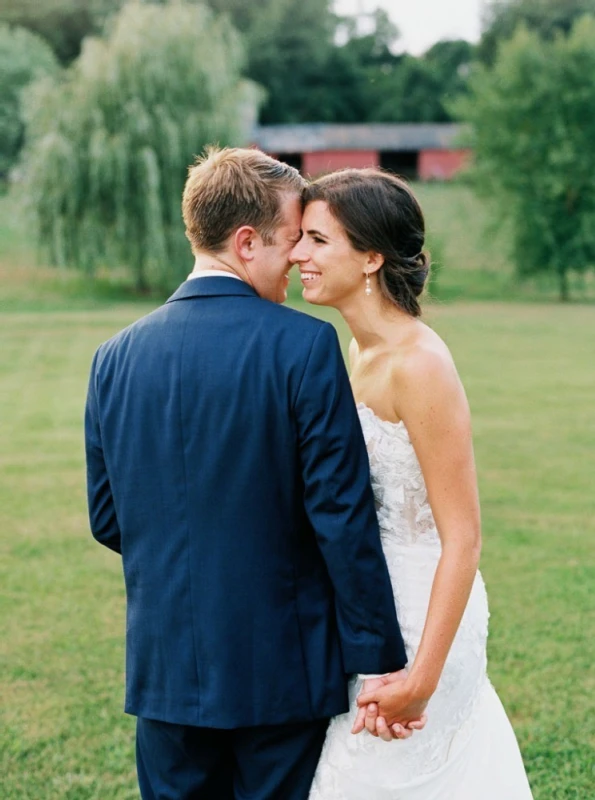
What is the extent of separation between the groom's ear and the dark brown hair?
0.21m

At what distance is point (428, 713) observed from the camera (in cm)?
260

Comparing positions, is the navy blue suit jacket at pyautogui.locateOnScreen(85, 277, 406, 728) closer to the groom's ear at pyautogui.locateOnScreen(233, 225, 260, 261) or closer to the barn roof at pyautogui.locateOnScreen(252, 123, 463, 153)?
the groom's ear at pyautogui.locateOnScreen(233, 225, 260, 261)

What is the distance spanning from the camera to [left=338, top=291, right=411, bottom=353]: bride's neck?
8.55 feet

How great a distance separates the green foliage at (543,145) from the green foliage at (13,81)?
24167mm

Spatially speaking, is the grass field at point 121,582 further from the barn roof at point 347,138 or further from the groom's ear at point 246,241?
the barn roof at point 347,138

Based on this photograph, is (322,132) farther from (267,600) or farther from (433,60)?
(267,600)

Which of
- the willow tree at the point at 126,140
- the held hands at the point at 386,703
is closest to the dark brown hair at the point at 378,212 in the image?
the held hands at the point at 386,703

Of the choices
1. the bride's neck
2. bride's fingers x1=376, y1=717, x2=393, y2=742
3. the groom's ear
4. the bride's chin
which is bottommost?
bride's fingers x1=376, y1=717, x2=393, y2=742

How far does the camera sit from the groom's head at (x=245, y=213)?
2318mm

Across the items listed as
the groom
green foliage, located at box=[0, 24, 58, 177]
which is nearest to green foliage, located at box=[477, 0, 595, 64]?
green foliage, located at box=[0, 24, 58, 177]

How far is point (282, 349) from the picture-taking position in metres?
2.20

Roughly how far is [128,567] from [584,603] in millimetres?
4394

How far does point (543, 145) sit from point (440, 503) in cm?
3273

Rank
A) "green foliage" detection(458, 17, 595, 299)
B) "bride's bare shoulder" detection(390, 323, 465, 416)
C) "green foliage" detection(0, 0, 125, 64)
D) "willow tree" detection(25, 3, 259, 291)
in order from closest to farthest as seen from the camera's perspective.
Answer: "bride's bare shoulder" detection(390, 323, 465, 416), "willow tree" detection(25, 3, 259, 291), "green foliage" detection(458, 17, 595, 299), "green foliage" detection(0, 0, 125, 64)
